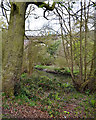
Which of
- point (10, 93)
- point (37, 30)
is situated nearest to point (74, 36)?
point (37, 30)

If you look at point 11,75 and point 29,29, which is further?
point 29,29

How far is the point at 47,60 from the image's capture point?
10836 millimetres

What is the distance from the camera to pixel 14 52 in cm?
317

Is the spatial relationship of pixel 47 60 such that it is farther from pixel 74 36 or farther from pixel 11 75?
pixel 11 75

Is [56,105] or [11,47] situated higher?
[11,47]

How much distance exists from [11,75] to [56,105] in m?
1.54

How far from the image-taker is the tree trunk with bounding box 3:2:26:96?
309cm

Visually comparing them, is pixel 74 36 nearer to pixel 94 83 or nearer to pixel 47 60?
pixel 94 83

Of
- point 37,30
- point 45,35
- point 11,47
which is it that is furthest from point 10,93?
point 45,35

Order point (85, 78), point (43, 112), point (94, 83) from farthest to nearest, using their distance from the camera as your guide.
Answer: point (85, 78)
point (94, 83)
point (43, 112)

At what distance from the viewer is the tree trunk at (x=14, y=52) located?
3090 mm

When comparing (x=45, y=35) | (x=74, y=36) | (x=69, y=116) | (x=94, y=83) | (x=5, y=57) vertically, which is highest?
(x=45, y=35)

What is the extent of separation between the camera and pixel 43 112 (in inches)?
106

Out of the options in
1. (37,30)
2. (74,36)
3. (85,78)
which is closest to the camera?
(85,78)
